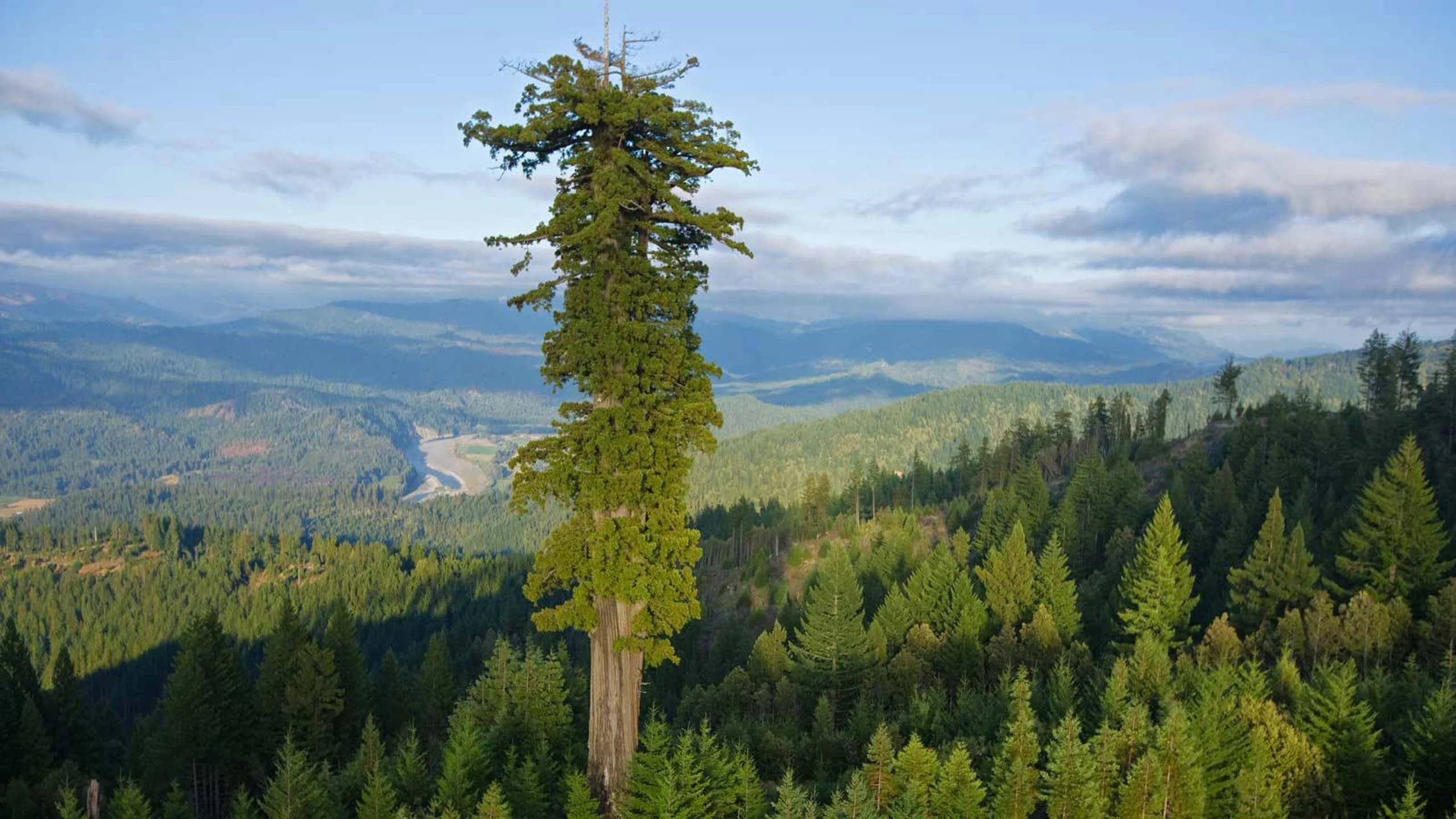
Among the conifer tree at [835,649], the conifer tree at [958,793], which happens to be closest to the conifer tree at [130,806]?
the conifer tree at [958,793]

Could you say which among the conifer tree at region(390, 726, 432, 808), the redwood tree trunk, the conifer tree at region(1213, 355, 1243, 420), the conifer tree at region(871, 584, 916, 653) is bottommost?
the conifer tree at region(871, 584, 916, 653)

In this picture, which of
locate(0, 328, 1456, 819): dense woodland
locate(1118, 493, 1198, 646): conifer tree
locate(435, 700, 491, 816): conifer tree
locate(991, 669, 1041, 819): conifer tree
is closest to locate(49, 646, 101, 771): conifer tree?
locate(0, 328, 1456, 819): dense woodland

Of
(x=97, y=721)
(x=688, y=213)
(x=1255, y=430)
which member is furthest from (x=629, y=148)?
(x=1255, y=430)

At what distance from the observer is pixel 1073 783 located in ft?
77.4

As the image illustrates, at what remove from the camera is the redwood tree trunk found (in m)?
19.8

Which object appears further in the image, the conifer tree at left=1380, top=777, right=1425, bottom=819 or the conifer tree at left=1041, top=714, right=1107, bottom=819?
the conifer tree at left=1041, top=714, right=1107, bottom=819

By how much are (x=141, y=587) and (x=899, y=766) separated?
164295mm

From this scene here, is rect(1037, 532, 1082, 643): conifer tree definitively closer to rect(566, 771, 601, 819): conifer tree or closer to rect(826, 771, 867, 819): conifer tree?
rect(826, 771, 867, 819): conifer tree

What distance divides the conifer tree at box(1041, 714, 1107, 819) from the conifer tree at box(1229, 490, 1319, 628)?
96.2ft

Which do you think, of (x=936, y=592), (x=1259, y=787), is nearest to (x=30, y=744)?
(x=936, y=592)

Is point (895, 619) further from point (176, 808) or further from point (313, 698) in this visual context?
point (176, 808)

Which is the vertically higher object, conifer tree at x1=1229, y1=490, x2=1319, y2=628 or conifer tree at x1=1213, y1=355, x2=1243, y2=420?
conifer tree at x1=1213, y1=355, x2=1243, y2=420

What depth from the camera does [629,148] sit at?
1953 centimetres

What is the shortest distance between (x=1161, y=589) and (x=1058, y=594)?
220 inches
